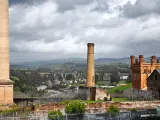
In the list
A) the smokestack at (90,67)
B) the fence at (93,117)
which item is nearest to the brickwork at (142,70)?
the smokestack at (90,67)

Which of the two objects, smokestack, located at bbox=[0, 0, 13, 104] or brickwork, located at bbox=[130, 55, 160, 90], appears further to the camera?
brickwork, located at bbox=[130, 55, 160, 90]

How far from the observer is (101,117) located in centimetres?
2952

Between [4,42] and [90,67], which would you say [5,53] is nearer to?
[4,42]

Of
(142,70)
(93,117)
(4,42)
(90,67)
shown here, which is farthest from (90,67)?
(93,117)

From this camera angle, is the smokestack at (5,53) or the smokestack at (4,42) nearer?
the smokestack at (5,53)

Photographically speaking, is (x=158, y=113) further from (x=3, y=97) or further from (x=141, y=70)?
(x=141, y=70)

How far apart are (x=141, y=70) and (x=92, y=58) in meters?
9.01

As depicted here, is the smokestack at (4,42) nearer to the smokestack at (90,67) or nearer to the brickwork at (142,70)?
the smokestack at (90,67)

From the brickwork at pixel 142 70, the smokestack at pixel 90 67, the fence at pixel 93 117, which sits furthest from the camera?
the brickwork at pixel 142 70

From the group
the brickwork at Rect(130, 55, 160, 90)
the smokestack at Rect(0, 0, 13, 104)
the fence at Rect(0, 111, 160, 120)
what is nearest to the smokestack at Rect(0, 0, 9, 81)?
the smokestack at Rect(0, 0, 13, 104)

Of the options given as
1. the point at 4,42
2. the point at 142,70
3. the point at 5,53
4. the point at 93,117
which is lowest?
the point at 93,117

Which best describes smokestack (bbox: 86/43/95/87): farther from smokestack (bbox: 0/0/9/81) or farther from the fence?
the fence

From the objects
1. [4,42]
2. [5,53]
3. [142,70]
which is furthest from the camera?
[142,70]

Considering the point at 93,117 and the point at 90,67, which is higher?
the point at 90,67
